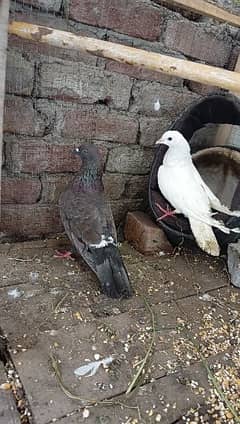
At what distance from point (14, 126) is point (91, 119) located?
287 mm

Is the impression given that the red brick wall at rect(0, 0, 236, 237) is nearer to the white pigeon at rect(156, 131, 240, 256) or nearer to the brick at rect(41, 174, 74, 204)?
the brick at rect(41, 174, 74, 204)

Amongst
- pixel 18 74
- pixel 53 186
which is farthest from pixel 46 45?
pixel 53 186

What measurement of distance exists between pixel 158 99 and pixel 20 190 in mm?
661

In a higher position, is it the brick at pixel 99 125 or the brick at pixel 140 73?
the brick at pixel 140 73

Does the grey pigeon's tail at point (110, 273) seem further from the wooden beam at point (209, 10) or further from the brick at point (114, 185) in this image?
the wooden beam at point (209, 10)

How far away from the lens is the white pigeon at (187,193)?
1.28 m

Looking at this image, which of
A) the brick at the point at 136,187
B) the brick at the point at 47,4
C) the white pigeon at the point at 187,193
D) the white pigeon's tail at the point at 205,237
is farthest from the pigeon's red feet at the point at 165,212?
the brick at the point at 47,4

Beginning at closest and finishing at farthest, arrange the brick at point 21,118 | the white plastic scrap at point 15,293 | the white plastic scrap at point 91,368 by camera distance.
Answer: the white plastic scrap at point 91,368 < the white plastic scrap at point 15,293 < the brick at point 21,118

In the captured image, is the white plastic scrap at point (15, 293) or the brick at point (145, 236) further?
the brick at point (145, 236)

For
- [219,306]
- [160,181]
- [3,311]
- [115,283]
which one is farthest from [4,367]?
[160,181]

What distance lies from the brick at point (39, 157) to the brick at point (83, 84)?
0.58 feet

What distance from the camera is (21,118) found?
1176 mm

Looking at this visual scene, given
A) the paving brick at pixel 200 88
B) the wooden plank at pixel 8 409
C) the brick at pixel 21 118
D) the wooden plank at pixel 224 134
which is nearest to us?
the wooden plank at pixel 8 409

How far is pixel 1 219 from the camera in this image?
1.28m
